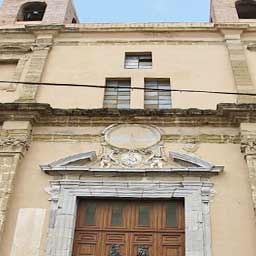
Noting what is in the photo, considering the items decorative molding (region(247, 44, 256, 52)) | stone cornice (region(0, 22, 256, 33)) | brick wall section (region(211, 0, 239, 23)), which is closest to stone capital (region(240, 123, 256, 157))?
decorative molding (region(247, 44, 256, 52))

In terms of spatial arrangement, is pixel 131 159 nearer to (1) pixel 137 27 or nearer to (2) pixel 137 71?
(2) pixel 137 71

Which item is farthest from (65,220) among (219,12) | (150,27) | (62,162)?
(219,12)

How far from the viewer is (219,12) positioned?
595 inches

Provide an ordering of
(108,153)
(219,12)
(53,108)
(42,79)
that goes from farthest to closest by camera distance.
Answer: (219,12) < (42,79) < (53,108) < (108,153)

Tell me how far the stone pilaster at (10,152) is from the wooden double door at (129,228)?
165cm

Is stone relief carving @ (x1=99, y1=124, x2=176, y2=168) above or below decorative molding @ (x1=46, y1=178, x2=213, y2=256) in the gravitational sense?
above

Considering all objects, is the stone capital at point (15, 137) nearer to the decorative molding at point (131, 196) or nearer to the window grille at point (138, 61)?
the decorative molding at point (131, 196)

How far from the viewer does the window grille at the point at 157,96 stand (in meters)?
11.9

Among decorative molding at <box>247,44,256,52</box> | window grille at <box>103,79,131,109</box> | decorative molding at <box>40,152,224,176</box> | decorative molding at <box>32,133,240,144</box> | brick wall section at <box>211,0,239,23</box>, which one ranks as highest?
brick wall section at <box>211,0,239,23</box>

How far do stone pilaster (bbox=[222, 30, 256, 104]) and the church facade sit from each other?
0.14 ft

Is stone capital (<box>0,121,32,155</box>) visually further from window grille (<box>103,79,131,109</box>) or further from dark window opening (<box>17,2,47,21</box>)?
dark window opening (<box>17,2,47,21</box>)

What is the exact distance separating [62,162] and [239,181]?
4172mm

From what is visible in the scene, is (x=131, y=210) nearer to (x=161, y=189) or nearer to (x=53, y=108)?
(x=161, y=189)

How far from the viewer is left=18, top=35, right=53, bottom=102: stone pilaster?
11680 mm
